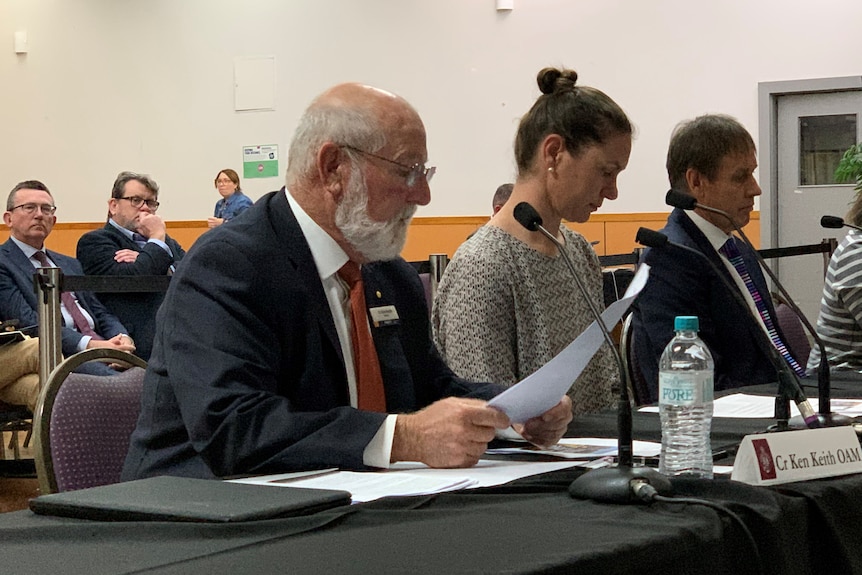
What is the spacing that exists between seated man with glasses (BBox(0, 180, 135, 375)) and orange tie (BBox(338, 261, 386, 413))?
313 centimetres

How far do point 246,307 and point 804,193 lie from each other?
762 cm

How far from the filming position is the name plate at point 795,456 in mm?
1270

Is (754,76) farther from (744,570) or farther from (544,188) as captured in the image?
(744,570)

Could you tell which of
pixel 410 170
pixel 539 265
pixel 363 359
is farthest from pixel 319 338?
pixel 539 265

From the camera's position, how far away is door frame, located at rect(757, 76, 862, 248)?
8297 mm

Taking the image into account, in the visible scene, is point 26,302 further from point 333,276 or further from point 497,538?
point 497,538

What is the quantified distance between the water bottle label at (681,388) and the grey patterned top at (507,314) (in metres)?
0.83

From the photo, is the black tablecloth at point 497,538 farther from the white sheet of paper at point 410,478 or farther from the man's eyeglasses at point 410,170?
the man's eyeglasses at point 410,170

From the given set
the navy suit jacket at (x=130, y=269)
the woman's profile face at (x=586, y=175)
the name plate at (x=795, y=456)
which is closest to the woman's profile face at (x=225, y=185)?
the navy suit jacket at (x=130, y=269)

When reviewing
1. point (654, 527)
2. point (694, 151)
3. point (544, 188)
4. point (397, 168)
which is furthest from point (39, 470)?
point (694, 151)

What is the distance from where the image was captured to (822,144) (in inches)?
334

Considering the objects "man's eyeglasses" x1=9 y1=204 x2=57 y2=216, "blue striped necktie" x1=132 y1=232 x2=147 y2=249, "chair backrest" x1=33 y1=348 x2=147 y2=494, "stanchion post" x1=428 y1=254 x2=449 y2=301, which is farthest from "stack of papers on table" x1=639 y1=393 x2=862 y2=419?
"blue striped necktie" x1=132 y1=232 x2=147 y2=249

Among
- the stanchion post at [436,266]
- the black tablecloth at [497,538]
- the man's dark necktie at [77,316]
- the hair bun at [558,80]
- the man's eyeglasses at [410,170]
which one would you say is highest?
the hair bun at [558,80]

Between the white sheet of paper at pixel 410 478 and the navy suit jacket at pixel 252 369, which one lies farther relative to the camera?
the navy suit jacket at pixel 252 369
